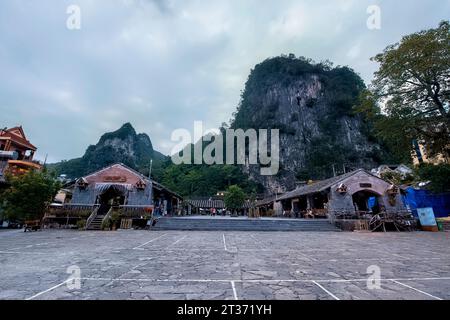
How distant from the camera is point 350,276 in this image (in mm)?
4395

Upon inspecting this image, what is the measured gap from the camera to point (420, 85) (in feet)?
58.3

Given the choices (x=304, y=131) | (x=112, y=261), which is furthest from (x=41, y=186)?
(x=304, y=131)

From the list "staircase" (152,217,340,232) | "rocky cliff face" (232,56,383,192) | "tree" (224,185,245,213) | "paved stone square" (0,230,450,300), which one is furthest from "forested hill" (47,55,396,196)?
"paved stone square" (0,230,450,300)

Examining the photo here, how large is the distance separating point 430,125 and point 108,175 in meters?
27.5

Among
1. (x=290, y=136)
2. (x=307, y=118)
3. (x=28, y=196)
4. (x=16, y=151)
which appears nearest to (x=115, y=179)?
(x=28, y=196)

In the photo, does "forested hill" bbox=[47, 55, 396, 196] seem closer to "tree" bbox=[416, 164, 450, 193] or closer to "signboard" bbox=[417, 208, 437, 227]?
"tree" bbox=[416, 164, 450, 193]

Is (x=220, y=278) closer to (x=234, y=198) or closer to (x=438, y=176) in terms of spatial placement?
(x=438, y=176)


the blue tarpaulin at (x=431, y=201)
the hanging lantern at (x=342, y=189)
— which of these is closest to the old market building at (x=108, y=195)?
the hanging lantern at (x=342, y=189)

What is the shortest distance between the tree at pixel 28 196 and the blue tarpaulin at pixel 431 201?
30226 mm

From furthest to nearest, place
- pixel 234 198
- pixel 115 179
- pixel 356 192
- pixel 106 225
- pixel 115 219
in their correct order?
1. pixel 234 198
2. pixel 115 179
3. pixel 356 192
4. pixel 115 219
5. pixel 106 225

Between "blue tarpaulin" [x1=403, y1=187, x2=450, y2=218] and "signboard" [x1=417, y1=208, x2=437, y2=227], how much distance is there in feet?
12.3

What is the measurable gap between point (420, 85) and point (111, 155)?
75260 mm

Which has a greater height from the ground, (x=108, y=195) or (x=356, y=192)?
(x=108, y=195)

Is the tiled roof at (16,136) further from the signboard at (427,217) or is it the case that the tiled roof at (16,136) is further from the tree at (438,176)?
the tree at (438,176)
